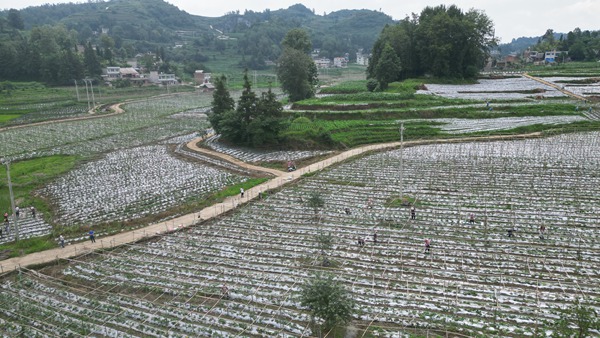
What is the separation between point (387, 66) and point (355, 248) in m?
51.4

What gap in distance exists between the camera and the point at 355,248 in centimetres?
2045

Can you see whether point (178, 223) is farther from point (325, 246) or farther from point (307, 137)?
point (307, 137)

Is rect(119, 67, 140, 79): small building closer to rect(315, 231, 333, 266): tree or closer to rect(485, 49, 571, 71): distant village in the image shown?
rect(485, 49, 571, 71): distant village

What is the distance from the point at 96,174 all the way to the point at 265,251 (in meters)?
22.9

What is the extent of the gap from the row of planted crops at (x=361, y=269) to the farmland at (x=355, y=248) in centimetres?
8

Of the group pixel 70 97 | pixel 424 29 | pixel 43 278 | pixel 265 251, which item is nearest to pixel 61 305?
pixel 43 278

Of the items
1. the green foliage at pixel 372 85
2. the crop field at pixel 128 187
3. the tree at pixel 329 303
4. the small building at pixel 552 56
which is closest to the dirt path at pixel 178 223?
the crop field at pixel 128 187

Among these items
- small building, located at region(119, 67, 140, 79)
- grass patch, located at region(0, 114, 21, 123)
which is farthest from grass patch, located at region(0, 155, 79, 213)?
small building, located at region(119, 67, 140, 79)

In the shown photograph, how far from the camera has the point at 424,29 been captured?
71125 millimetres

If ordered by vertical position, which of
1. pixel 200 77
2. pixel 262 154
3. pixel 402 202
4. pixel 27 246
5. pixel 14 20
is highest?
pixel 14 20

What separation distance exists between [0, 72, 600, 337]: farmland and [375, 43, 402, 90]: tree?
26.7 meters

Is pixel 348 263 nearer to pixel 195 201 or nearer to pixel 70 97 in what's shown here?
pixel 195 201

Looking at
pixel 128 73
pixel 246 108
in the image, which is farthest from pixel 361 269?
pixel 128 73

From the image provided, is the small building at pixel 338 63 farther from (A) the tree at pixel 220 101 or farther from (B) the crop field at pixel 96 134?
(A) the tree at pixel 220 101
